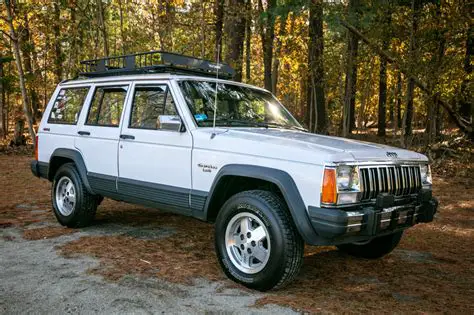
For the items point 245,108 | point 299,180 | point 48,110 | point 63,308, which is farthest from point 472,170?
point 63,308

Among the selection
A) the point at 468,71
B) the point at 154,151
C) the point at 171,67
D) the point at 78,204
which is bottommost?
the point at 78,204

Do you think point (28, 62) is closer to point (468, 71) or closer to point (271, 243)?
point (468, 71)

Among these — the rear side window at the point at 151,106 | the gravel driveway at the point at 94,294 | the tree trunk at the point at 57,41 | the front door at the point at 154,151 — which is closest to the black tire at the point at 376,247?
the gravel driveway at the point at 94,294

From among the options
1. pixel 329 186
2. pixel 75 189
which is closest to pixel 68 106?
pixel 75 189

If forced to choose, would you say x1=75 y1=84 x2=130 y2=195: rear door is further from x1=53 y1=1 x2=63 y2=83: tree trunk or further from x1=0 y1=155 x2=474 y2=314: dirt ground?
x1=53 y1=1 x2=63 y2=83: tree trunk

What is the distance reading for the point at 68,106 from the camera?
6195 mm

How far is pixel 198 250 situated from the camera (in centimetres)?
509

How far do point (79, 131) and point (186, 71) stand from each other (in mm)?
1720

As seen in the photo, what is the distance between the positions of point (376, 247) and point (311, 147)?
1.86 meters

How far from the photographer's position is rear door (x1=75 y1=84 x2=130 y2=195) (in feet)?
17.5

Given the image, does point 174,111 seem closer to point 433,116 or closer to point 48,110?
point 48,110

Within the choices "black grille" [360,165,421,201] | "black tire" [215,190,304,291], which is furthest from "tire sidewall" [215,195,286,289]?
"black grille" [360,165,421,201]

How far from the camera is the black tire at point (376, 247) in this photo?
4.78 m

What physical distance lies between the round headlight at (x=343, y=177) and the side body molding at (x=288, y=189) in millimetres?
352
